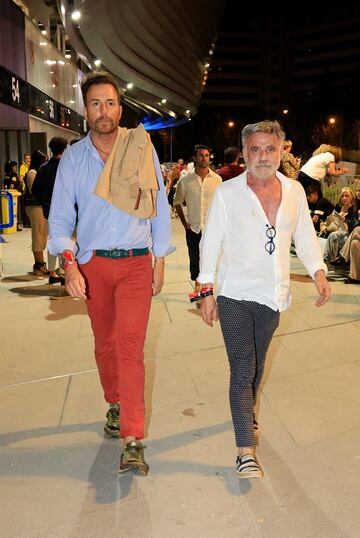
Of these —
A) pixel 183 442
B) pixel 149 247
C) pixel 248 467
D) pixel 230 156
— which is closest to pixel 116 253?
pixel 149 247

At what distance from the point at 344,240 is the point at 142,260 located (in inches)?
220

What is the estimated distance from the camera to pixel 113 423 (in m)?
3.25

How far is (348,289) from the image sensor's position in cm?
698

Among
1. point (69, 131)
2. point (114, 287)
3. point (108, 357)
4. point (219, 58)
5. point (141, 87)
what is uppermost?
point (219, 58)

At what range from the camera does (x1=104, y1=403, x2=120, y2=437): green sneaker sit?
3223 mm

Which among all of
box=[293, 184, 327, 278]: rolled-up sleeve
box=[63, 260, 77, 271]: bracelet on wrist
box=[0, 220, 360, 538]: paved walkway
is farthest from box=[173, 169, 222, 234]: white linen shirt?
box=[63, 260, 77, 271]: bracelet on wrist

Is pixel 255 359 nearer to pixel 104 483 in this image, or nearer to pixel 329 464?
pixel 329 464

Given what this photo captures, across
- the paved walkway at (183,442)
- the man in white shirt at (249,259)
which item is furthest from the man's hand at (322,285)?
the paved walkway at (183,442)

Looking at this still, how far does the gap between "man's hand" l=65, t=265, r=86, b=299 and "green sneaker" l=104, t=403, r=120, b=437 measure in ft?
2.83

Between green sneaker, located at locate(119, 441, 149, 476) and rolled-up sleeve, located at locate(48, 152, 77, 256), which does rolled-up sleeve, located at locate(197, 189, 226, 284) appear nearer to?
rolled-up sleeve, located at locate(48, 152, 77, 256)

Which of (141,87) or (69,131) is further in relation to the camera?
(141,87)

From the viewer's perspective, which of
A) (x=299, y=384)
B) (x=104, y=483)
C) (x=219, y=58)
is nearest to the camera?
(x=104, y=483)

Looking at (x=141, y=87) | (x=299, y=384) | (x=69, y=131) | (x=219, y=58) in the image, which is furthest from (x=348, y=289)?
(x=219, y=58)

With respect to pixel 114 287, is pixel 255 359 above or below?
below
